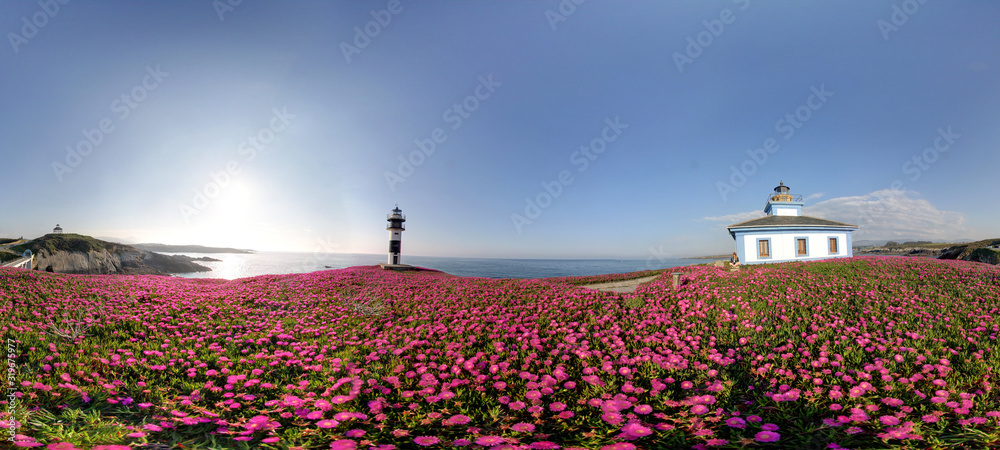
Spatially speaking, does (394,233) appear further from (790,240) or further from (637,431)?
(790,240)

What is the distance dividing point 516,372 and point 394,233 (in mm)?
20085

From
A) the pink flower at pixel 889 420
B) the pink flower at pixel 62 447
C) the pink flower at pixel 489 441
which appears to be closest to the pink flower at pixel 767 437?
the pink flower at pixel 889 420

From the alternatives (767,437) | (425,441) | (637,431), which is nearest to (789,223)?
(767,437)

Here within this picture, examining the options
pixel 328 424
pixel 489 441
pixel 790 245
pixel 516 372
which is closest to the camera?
pixel 489 441

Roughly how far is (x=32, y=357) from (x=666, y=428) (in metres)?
7.63

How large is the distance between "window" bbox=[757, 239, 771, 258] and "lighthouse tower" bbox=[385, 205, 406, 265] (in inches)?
907

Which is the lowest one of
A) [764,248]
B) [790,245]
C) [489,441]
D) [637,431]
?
[489,441]

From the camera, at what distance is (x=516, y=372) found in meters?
4.09

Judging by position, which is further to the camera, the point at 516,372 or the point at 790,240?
the point at 790,240

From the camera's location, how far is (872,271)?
35.9 feet

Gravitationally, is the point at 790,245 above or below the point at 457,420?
above

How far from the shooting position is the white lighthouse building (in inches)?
815

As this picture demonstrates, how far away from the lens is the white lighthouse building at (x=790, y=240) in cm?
2070

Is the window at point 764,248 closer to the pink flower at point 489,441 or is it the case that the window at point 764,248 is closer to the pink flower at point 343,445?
the pink flower at point 489,441
